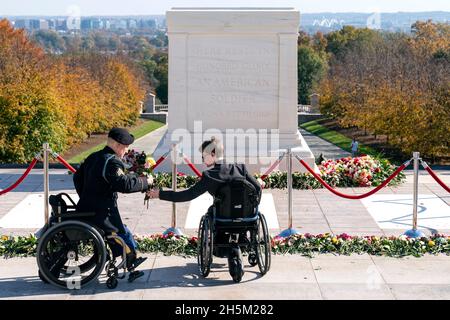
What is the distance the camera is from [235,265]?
874cm

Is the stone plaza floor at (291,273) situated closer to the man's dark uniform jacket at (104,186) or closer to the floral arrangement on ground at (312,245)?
the floral arrangement on ground at (312,245)

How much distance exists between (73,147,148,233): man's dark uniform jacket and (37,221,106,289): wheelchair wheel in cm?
20

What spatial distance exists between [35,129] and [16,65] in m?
4.76

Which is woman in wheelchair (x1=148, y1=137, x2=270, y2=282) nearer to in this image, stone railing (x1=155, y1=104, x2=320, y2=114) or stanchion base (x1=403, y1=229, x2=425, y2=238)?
stanchion base (x1=403, y1=229, x2=425, y2=238)

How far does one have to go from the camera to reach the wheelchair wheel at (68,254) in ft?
27.6

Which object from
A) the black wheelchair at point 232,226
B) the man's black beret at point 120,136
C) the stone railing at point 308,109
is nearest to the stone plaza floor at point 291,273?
the black wheelchair at point 232,226

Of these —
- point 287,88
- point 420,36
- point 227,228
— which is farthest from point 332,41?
point 227,228

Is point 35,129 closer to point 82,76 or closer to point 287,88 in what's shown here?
point 287,88

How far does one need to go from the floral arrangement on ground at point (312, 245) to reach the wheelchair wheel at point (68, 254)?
1.41 meters

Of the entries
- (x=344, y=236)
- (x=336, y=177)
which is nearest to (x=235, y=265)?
(x=344, y=236)

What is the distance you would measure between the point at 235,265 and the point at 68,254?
1568 mm

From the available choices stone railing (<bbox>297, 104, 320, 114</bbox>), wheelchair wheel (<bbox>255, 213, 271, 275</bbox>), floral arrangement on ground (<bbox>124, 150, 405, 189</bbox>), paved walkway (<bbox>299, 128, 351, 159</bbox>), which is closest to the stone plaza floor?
wheelchair wheel (<bbox>255, 213, 271, 275</bbox>)

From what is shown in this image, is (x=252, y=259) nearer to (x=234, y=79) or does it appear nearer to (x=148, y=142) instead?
(x=234, y=79)

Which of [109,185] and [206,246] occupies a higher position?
[109,185]
